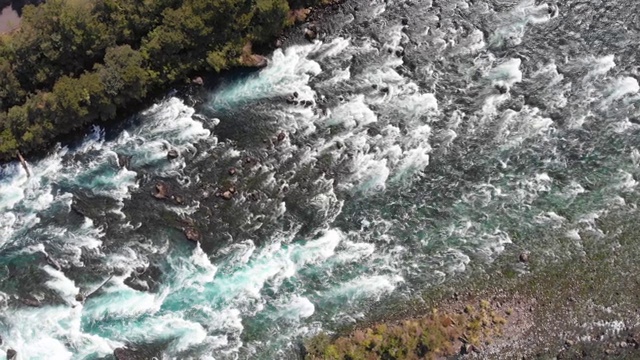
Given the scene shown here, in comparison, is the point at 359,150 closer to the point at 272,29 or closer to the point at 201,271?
the point at 272,29

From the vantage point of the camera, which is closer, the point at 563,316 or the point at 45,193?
the point at 563,316

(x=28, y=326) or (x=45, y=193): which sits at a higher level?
(x=45, y=193)

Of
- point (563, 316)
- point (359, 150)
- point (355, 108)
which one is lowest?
point (563, 316)

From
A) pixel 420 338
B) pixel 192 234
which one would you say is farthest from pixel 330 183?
pixel 420 338

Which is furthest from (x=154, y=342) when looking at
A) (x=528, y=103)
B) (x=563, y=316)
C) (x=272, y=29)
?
(x=528, y=103)

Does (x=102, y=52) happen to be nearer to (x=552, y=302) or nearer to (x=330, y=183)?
(x=330, y=183)

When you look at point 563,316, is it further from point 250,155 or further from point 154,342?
point 154,342
